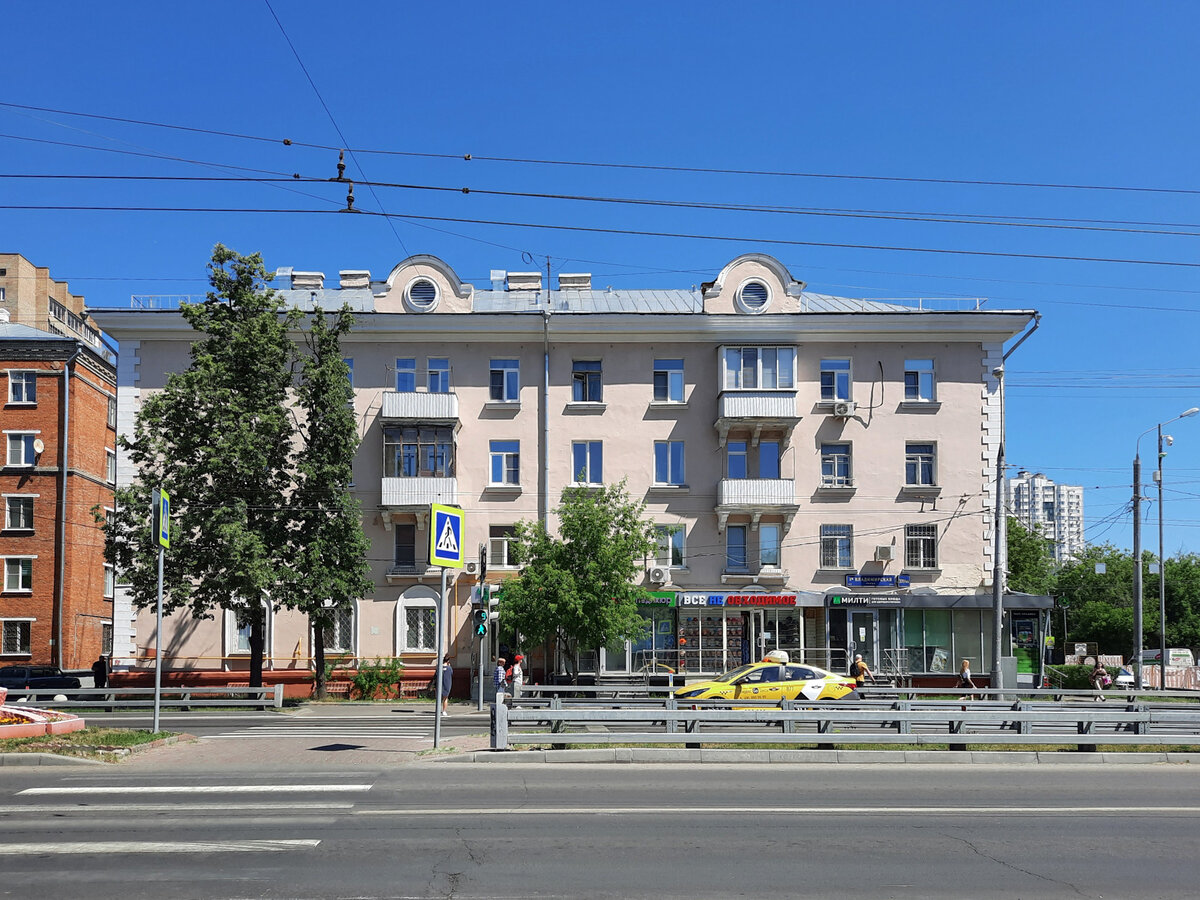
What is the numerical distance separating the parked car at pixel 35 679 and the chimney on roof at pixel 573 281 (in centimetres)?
2285

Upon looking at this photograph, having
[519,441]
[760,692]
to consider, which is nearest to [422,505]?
[519,441]

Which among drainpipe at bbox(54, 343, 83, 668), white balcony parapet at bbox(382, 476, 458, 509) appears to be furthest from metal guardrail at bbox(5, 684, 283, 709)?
drainpipe at bbox(54, 343, 83, 668)

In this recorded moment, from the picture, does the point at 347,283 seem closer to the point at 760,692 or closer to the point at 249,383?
the point at 249,383

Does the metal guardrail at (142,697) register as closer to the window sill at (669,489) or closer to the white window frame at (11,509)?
the window sill at (669,489)

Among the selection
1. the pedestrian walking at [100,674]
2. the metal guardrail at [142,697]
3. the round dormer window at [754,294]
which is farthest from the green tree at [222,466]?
the round dormer window at [754,294]

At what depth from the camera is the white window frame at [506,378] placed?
38.8 metres

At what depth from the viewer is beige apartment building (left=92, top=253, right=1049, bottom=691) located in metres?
37.2

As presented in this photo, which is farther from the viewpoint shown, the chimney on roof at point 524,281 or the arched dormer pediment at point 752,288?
the chimney on roof at point 524,281

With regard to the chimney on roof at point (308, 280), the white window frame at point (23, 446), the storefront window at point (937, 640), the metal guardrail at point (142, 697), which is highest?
the chimney on roof at point (308, 280)

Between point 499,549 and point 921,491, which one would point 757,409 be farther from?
point 499,549

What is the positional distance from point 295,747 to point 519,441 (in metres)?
21.1

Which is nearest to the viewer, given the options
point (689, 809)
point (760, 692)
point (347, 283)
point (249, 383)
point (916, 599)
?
point (689, 809)

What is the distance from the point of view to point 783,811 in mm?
11695

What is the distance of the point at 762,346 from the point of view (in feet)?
126
